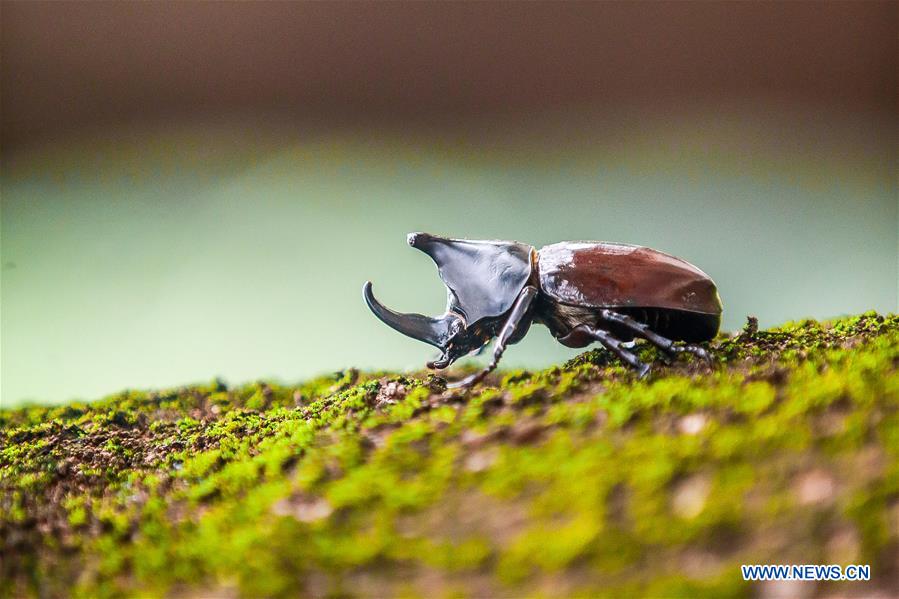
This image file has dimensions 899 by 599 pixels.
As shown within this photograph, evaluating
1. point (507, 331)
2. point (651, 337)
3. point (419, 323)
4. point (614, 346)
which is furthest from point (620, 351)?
point (419, 323)

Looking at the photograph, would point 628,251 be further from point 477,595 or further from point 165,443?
point 165,443

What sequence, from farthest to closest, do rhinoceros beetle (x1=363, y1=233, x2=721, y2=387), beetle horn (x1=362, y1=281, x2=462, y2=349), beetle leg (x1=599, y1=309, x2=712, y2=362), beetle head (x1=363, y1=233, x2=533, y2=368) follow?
beetle horn (x1=362, y1=281, x2=462, y2=349), beetle head (x1=363, y1=233, x2=533, y2=368), rhinoceros beetle (x1=363, y1=233, x2=721, y2=387), beetle leg (x1=599, y1=309, x2=712, y2=362)

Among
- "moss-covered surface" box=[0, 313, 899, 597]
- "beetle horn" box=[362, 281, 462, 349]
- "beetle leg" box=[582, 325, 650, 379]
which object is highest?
"beetle horn" box=[362, 281, 462, 349]

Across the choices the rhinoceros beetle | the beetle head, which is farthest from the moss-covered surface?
the beetle head

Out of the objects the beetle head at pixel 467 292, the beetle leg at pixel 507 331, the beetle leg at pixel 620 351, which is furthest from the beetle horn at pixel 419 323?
the beetle leg at pixel 620 351

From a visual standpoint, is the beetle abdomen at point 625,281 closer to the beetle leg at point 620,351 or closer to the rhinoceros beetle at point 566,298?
the rhinoceros beetle at point 566,298

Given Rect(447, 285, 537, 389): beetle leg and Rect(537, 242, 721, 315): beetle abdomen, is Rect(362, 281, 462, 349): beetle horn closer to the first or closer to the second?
Rect(447, 285, 537, 389): beetle leg

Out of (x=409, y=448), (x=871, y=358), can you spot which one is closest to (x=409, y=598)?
(x=409, y=448)
